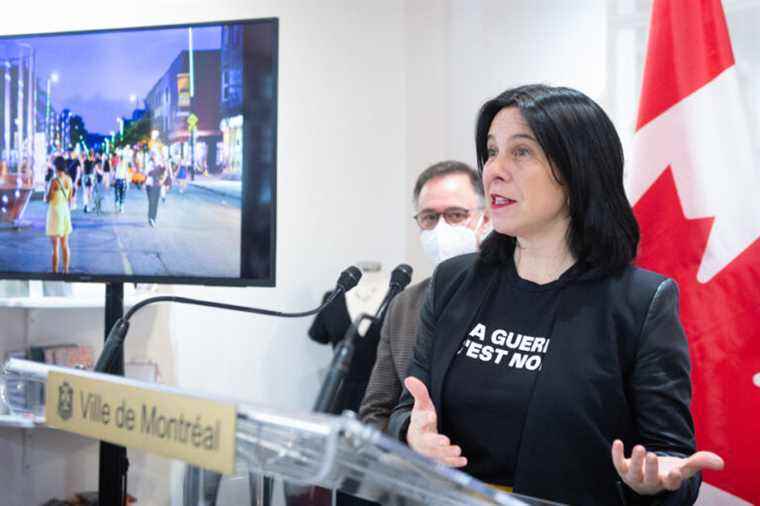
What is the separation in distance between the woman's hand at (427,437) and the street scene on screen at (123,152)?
28.0 inches

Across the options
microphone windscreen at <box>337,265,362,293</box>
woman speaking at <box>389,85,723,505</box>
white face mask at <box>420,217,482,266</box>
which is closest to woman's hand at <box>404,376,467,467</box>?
woman speaking at <box>389,85,723,505</box>

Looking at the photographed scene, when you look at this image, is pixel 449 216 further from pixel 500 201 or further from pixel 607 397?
pixel 607 397

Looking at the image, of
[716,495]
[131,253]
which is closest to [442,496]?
[131,253]

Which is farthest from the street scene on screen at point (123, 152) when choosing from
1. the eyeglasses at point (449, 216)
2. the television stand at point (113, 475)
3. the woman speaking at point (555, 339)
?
the eyeglasses at point (449, 216)

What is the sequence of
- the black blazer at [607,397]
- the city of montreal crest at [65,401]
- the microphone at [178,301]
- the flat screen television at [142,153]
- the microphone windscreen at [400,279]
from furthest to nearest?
1. the flat screen television at [142,153]
2. the microphone windscreen at [400,279]
3. the microphone at [178,301]
4. the black blazer at [607,397]
5. the city of montreal crest at [65,401]

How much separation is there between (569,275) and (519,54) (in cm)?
248

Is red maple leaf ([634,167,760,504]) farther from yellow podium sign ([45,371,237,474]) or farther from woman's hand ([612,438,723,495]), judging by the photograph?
yellow podium sign ([45,371,237,474])

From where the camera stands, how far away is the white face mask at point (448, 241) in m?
2.49

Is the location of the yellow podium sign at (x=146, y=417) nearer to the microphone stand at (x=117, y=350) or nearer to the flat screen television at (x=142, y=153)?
the microphone stand at (x=117, y=350)

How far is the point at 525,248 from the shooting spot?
168cm

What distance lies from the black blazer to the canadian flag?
0.82 metres

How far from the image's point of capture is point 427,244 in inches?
99.2

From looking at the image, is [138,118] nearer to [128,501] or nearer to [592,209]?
[128,501]

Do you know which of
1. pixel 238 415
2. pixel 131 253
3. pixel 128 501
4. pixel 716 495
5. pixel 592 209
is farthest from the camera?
pixel 716 495
